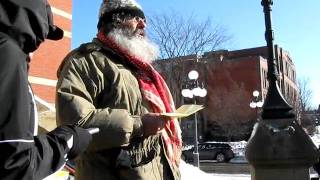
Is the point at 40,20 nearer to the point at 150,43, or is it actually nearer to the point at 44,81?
the point at 150,43

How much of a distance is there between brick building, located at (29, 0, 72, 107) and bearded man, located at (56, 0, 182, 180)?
17093 mm

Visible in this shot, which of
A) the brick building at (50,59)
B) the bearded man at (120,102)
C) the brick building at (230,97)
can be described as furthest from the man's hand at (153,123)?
the brick building at (230,97)

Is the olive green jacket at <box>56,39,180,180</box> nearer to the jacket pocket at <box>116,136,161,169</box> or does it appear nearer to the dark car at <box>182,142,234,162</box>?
the jacket pocket at <box>116,136,161,169</box>

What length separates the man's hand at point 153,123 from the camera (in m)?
2.51

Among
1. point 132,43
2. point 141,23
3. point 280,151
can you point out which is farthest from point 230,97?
point 132,43

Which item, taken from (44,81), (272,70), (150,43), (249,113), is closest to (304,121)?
(249,113)

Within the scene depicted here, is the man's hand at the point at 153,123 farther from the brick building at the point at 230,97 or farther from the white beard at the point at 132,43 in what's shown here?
the brick building at the point at 230,97

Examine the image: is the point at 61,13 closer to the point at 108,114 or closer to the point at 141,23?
the point at 141,23

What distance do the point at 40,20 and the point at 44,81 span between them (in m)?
19.6

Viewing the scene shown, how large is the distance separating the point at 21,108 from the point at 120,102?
124cm

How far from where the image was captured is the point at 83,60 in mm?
2715

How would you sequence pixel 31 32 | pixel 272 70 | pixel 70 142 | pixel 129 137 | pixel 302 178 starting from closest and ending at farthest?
pixel 31 32
pixel 70 142
pixel 129 137
pixel 302 178
pixel 272 70

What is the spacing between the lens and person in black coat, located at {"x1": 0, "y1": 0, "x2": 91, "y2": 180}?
140 cm

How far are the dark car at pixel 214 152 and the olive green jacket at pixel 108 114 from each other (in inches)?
1233
